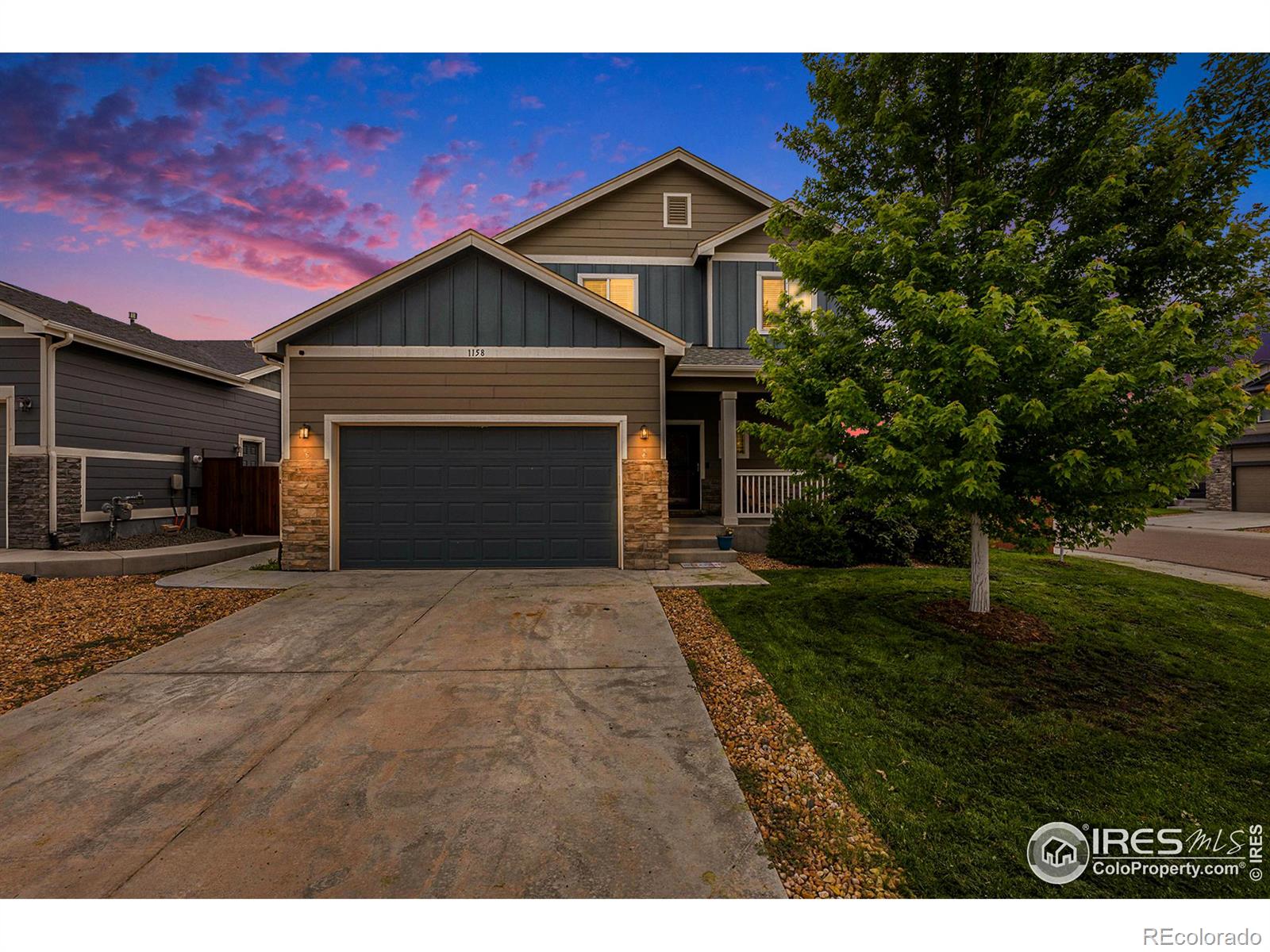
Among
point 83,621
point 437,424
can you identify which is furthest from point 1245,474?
point 83,621

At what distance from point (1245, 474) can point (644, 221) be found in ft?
77.7

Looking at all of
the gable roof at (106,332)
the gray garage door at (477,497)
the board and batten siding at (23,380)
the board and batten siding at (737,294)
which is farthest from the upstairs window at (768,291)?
the board and batten siding at (23,380)

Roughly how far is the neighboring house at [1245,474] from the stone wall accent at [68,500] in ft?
104

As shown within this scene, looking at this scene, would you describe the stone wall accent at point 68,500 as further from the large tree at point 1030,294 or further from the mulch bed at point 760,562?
the large tree at point 1030,294

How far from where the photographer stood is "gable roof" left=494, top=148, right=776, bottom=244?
1153cm

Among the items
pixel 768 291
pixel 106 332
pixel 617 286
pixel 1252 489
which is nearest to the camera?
pixel 106 332

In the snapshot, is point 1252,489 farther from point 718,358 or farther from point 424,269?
point 424,269

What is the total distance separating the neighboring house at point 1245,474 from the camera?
57.4ft

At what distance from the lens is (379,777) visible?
280 cm

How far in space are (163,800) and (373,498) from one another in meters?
6.17

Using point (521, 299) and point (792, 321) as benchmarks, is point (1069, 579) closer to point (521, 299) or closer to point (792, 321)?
point (792, 321)

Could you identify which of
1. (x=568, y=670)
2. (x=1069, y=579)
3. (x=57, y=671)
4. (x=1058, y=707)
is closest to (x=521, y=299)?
(x=568, y=670)

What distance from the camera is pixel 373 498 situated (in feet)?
27.3

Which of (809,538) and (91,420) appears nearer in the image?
(809,538)
